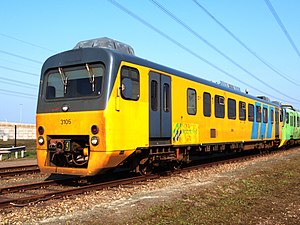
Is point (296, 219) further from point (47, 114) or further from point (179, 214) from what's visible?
point (47, 114)

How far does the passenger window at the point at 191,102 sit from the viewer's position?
11954mm

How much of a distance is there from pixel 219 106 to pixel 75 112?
7.44m

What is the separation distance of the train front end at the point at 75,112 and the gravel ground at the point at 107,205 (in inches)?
37.0

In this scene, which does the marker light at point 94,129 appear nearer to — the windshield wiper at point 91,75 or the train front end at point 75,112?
the train front end at point 75,112

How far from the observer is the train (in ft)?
27.7

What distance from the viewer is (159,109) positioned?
1023 cm

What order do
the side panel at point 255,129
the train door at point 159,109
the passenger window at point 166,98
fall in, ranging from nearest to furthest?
the train door at point 159,109 → the passenger window at point 166,98 → the side panel at point 255,129

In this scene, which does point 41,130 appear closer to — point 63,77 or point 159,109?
point 63,77

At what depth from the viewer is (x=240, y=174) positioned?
37.7ft

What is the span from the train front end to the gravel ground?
941 mm

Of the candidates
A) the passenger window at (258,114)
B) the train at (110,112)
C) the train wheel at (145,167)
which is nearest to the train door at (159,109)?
the train at (110,112)

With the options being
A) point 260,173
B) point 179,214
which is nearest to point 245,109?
point 260,173

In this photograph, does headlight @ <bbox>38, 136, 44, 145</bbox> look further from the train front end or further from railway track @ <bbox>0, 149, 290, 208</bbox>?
railway track @ <bbox>0, 149, 290, 208</bbox>

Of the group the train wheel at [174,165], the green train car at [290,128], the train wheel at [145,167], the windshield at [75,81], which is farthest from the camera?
the green train car at [290,128]
